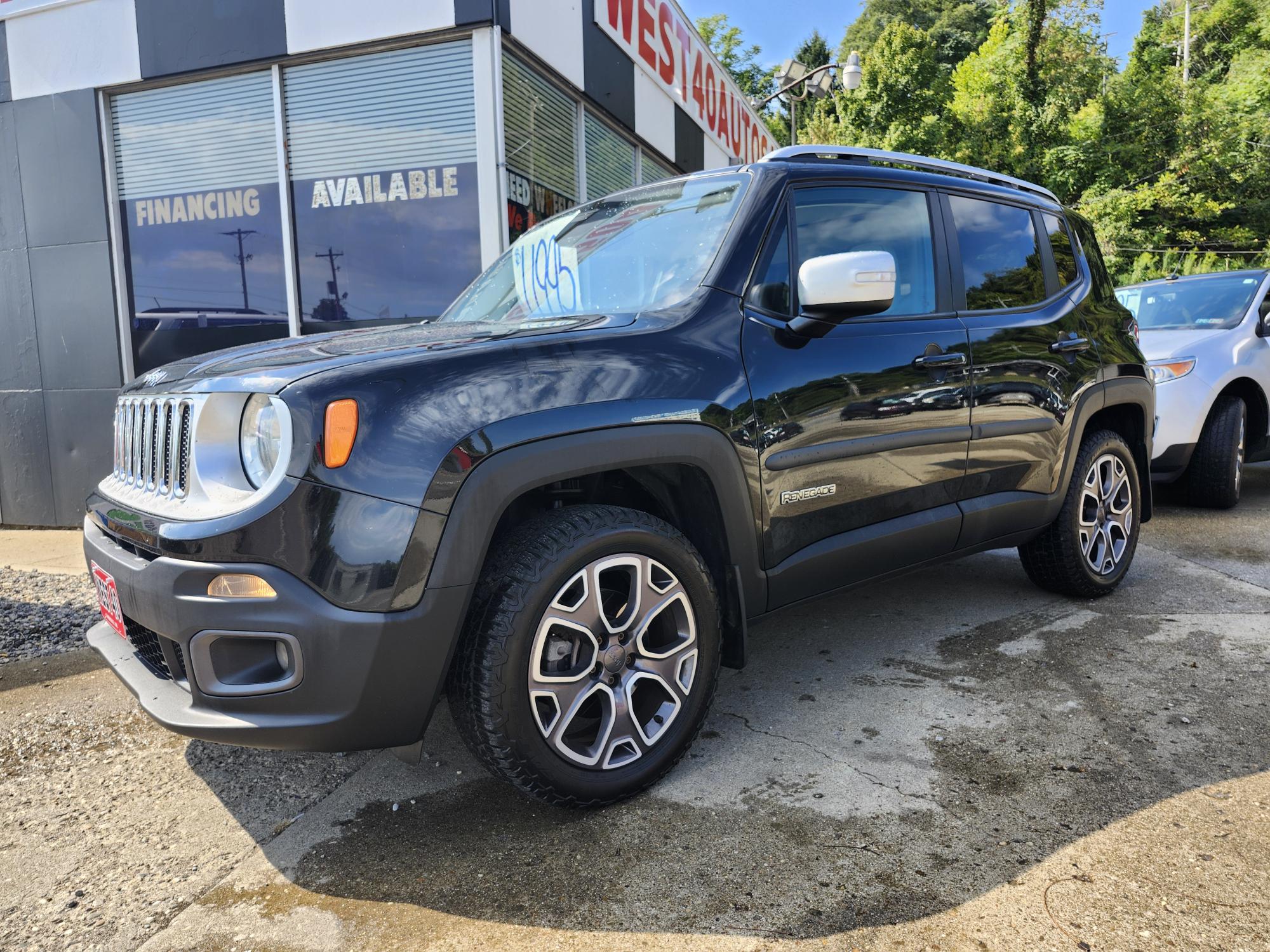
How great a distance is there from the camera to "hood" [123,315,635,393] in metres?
2.02

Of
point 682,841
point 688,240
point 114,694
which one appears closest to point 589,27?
point 688,240

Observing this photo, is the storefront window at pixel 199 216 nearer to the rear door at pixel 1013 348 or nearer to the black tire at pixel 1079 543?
the rear door at pixel 1013 348

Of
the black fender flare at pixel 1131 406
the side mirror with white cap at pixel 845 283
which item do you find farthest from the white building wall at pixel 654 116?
the side mirror with white cap at pixel 845 283

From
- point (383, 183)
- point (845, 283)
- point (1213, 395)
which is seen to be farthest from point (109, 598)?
point (1213, 395)

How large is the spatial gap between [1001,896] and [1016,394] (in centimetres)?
204

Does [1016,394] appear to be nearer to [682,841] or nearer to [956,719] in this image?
[956,719]

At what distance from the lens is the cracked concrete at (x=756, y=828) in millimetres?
1840

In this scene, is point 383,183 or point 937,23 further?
point 937,23

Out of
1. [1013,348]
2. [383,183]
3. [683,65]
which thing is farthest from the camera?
[683,65]

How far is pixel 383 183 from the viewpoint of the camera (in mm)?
6258

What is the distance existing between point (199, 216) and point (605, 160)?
354 cm

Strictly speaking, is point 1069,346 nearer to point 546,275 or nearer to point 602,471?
point 546,275

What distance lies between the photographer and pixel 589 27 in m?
7.29

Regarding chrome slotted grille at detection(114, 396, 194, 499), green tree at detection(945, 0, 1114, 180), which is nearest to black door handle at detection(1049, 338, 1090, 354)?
chrome slotted grille at detection(114, 396, 194, 499)
